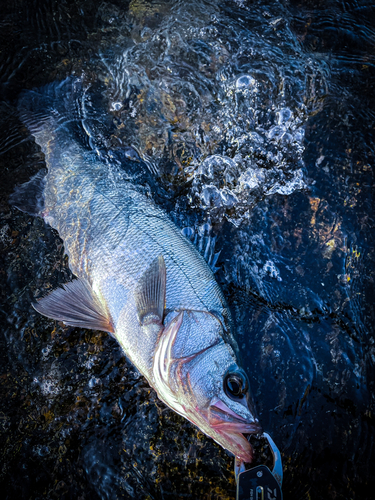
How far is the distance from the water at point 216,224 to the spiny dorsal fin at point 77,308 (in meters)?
0.48

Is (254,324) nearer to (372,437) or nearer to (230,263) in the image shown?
(230,263)

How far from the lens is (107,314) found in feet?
8.35

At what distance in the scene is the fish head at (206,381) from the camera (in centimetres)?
189

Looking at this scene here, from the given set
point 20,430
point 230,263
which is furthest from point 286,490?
point 20,430

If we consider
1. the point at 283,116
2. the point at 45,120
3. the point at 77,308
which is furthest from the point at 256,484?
the point at 45,120

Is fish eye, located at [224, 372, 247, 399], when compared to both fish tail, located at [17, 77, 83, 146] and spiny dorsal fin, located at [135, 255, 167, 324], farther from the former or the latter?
fish tail, located at [17, 77, 83, 146]

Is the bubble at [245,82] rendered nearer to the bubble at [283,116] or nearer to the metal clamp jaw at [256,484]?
the bubble at [283,116]

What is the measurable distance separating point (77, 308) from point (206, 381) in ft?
3.87

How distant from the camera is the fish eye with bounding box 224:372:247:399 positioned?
6.59ft

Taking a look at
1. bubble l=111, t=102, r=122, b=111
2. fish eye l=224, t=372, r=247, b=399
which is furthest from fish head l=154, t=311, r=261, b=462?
bubble l=111, t=102, r=122, b=111

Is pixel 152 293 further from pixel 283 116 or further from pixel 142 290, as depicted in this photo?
pixel 283 116

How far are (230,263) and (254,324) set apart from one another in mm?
591

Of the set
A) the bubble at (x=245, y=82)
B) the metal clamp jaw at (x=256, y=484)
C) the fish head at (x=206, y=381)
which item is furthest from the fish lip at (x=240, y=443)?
the bubble at (x=245, y=82)

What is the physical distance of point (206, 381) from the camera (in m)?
2.01
